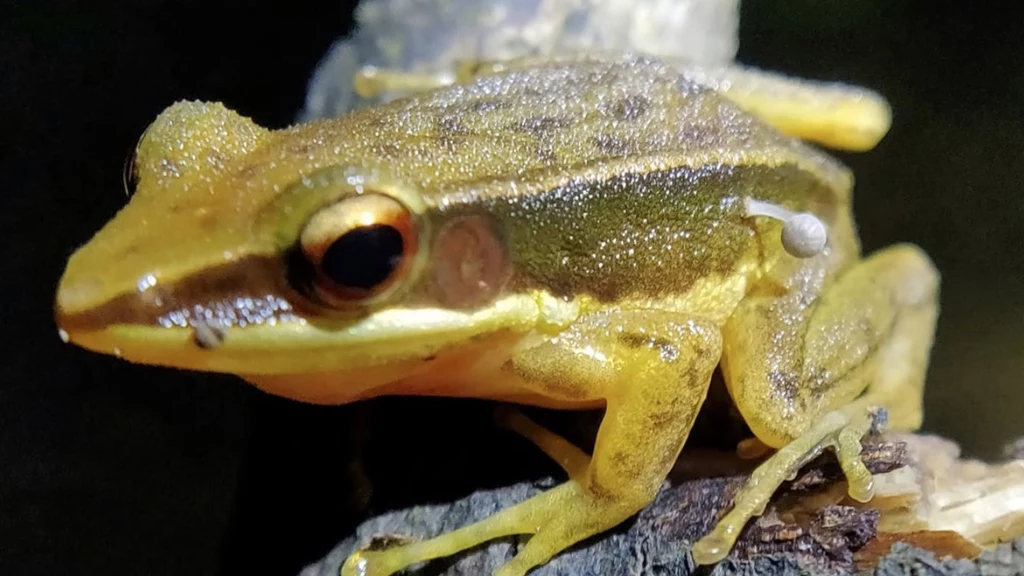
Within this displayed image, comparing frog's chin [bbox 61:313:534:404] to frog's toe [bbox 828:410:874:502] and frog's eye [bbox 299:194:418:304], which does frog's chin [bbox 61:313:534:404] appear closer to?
frog's eye [bbox 299:194:418:304]

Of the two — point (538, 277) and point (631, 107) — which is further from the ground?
point (631, 107)

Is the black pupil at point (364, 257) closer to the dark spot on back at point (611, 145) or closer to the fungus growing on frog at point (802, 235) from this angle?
the dark spot on back at point (611, 145)

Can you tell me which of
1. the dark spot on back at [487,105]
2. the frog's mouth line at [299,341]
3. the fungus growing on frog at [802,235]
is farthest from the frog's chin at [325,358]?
the fungus growing on frog at [802,235]

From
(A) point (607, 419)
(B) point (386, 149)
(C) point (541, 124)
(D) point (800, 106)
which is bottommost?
(A) point (607, 419)

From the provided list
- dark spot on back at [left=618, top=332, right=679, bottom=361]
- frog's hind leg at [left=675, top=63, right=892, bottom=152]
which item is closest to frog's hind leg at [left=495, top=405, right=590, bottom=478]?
dark spot on back at [left=618, top=332, right=679, bottom=361]

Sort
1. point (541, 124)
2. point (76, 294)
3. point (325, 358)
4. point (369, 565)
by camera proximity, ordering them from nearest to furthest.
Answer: point (76, 294)
point (325, 358)
point (369, 565)
point (541, 124)

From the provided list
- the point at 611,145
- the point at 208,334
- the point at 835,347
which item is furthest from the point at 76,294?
the point at 835,347

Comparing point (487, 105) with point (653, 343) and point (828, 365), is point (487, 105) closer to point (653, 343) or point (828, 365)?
point (653, 343)
